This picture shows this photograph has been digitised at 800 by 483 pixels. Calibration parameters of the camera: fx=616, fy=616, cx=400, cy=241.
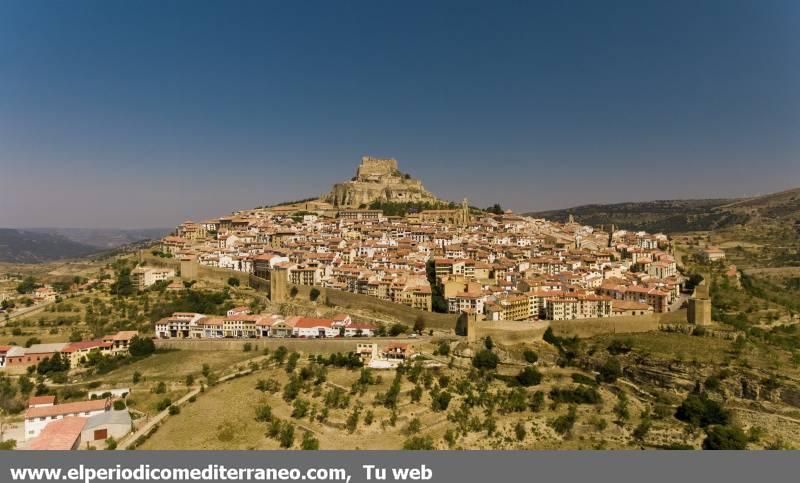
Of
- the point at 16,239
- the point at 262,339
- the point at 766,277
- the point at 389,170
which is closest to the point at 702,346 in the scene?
the point at 262,339

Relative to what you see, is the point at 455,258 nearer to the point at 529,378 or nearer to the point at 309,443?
the point at 529,378

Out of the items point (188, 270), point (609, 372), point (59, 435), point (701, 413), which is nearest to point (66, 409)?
point (59, 435)

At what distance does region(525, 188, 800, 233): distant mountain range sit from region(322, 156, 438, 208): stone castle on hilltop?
15684 mm

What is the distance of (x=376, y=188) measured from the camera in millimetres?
40688

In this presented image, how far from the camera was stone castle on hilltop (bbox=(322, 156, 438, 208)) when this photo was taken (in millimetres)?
40219

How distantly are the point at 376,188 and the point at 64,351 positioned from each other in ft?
84.0

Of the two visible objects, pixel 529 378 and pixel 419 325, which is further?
pixel 419 325

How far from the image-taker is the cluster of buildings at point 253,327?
1752cm

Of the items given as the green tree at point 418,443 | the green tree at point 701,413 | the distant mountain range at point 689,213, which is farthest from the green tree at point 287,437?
the distant mountain range at point 689,213

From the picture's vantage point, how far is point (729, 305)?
20578mm

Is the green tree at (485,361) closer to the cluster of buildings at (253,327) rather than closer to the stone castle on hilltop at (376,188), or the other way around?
the cluster of buildings at (253,327)

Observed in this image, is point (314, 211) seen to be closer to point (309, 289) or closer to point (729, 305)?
point (309, 289)

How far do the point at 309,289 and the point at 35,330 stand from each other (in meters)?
9.02

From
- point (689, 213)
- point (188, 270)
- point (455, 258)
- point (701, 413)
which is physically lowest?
point (701, 413)
